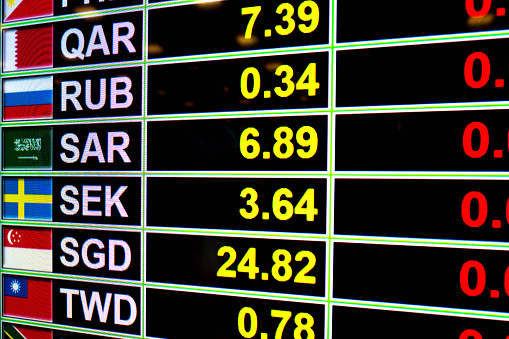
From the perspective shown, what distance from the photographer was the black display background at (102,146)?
2137 millimetres

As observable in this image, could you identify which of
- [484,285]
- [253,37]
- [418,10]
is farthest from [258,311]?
[418,10]

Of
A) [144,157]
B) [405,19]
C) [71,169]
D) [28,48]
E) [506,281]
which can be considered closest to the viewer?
A: [506,281]

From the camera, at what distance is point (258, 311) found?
6.38 ft

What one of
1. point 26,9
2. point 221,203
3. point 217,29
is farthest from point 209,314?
point 26,9

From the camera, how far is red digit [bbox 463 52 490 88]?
5.48ft

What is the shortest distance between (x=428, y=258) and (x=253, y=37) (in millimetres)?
1138

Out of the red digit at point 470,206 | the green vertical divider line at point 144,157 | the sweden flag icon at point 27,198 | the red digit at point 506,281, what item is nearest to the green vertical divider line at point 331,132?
the red digit at point 470,206

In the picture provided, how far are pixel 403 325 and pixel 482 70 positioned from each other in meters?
1.00

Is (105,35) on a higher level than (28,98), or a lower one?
higher

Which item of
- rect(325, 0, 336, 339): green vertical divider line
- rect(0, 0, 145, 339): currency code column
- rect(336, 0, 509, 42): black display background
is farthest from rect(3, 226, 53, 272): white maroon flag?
rect(336, 0, 509, 42): black display background

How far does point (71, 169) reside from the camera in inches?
89.0

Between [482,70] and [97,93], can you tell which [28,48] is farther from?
[482,70]

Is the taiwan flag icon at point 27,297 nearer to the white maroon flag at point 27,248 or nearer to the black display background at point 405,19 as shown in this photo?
the white maroon flag at point 27,248

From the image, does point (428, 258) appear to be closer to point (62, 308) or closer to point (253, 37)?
→ point (253, 37)
